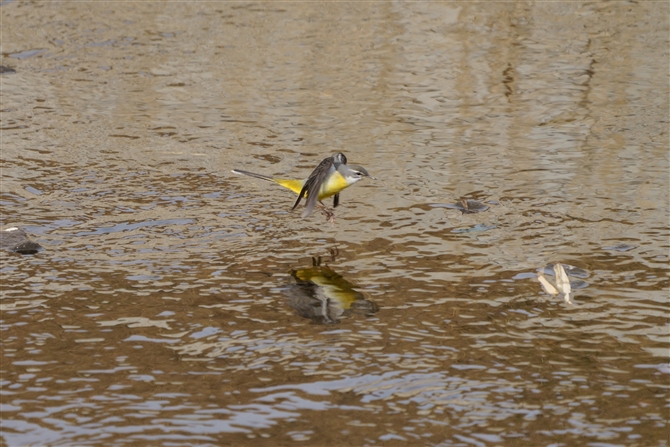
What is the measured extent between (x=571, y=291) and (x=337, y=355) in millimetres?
1425

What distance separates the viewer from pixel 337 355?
477 cm

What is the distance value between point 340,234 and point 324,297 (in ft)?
3.24

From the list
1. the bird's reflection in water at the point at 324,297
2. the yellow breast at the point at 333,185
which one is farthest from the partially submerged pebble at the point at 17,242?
the yellow breast at the point at 333,185

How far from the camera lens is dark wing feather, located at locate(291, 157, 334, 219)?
20.5ft

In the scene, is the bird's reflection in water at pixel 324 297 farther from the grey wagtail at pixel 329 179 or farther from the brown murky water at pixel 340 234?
the grey wagtail at pixel 329 179

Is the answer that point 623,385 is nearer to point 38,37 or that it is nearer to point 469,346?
point 469,346

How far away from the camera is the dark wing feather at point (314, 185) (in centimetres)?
625

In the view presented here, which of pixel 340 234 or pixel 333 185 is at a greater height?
pixel 333 185

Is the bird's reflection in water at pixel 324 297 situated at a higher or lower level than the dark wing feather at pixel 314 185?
lower

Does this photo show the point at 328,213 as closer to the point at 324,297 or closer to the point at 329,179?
the point at 329,179

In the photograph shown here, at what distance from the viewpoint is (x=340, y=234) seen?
6.39 metres

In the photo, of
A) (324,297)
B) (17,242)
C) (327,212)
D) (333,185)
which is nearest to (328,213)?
(327,212)

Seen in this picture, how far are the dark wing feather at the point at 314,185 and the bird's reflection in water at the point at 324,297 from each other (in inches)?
20.3

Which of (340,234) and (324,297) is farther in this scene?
Result: (340,234)
